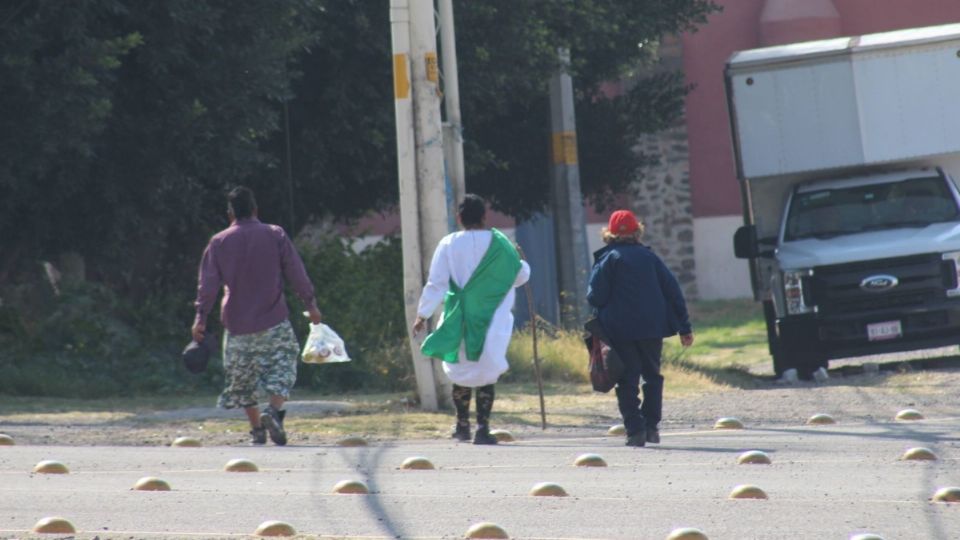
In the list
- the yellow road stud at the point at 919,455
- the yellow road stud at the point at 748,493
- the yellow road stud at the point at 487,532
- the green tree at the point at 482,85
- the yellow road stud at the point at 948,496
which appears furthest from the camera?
the green tree at the point at 482,85

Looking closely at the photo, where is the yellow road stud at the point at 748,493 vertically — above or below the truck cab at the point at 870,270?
below

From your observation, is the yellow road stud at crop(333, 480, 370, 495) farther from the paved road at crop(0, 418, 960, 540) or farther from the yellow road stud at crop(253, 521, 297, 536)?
the yellow road stud at crop(253, 521, 297, 536)

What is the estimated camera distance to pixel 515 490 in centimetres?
927

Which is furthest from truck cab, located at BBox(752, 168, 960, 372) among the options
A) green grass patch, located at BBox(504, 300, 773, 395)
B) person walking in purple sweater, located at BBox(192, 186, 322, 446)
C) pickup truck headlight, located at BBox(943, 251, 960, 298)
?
person walking in purple sweater, located at BBox(192, 186, 322, 446)

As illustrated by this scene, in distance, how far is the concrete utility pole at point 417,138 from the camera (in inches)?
567

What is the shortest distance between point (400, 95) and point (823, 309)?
19.1ft

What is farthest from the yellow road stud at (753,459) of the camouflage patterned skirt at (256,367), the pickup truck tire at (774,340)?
the pickup truck tire at (774,340)

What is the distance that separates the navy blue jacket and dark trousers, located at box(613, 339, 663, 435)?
8 cm

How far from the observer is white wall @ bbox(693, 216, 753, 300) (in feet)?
115

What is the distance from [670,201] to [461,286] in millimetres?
23455

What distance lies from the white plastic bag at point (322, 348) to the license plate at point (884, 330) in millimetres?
7342

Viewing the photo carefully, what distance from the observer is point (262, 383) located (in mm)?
12117

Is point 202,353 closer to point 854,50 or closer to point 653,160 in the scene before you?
point 854,50

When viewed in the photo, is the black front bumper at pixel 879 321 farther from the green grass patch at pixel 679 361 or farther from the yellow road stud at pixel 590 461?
the yellow road stud at pixel 590 461
